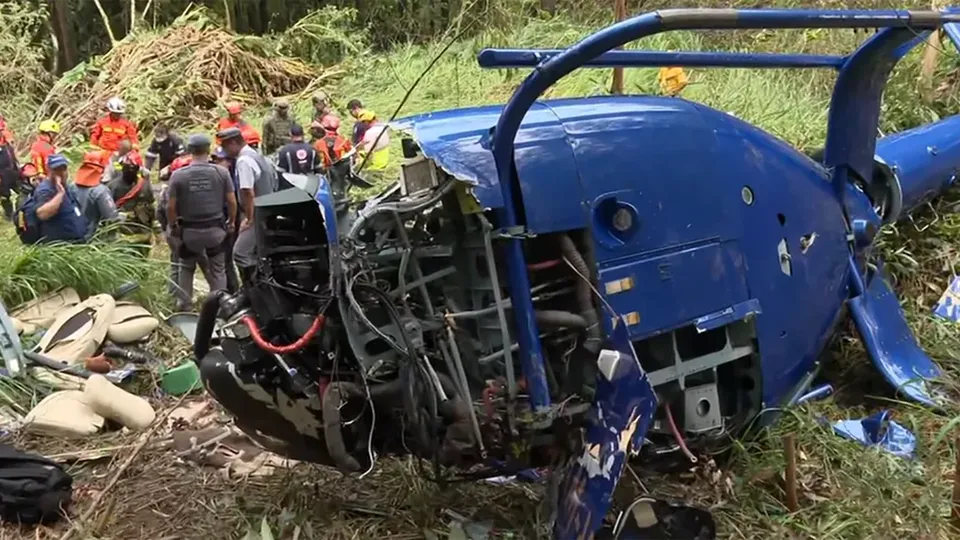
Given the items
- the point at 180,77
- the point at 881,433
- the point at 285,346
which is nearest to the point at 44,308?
the point at 285,346

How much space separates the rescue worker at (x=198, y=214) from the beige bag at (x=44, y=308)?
0.79 meters

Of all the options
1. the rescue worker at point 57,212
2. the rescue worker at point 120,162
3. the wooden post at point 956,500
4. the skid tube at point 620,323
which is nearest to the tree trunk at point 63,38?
the rescue worker at point 120,162

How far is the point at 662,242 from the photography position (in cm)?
350

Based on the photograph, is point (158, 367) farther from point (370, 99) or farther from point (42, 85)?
point (42, 85)

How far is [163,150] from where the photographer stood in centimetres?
1183

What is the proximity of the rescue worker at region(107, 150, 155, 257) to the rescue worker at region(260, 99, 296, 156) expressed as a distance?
143 centimetres

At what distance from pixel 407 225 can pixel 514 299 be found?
484 millimetres

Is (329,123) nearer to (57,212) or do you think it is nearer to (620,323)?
(57,212)

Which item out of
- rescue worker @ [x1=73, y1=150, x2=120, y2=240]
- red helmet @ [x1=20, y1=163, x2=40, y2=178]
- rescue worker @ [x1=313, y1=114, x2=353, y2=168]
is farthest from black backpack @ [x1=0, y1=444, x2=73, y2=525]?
red helmet @ [x1=20, y1=163, x2=40, y2=178]

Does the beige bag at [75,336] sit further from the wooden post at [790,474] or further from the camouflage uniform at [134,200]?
the wooden post at [790,474]

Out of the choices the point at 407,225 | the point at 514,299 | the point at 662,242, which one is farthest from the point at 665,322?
the point at 407,225

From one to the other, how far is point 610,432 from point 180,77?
15.4 m

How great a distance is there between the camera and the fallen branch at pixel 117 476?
4066mm

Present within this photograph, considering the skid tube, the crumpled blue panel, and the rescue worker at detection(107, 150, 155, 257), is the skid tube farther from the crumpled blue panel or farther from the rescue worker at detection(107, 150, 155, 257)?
the rescue worker at detection(107, 150, 155, 257)
